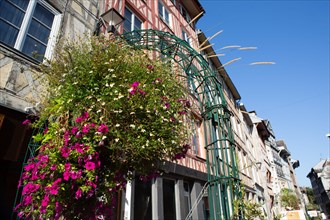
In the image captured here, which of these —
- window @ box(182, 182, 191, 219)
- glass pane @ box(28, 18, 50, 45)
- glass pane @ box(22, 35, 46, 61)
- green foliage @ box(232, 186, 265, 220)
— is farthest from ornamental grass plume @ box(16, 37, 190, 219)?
window @ box(182, 182, 191, 219)

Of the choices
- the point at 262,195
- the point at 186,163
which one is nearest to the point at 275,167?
the point at 262,195

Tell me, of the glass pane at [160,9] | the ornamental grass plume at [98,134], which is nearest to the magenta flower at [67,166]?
the ornamental grass plume at [98,134]

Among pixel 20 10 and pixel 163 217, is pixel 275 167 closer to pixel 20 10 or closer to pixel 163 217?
pixel 163 217

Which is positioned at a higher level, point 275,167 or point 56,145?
point 275,167

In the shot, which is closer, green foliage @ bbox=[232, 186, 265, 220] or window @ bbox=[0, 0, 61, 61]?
window @ bbox=[0, 0, 61, 61]

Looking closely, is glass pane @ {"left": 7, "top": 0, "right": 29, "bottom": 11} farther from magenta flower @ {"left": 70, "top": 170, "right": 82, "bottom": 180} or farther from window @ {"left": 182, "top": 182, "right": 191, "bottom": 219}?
window @ {"left": 182, "top": 182, "right": 191, "bottom": 219}

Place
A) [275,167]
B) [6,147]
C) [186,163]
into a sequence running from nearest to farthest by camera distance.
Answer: [6,147]
[186,163]
[275,167]

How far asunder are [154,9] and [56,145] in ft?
26.0

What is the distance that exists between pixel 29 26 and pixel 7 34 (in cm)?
46

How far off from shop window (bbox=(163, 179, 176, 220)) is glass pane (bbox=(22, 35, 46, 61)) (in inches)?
165

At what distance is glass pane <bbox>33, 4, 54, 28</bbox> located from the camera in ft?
12.6

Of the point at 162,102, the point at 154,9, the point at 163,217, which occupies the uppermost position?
the point at 154,9

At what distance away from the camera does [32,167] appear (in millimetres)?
2027

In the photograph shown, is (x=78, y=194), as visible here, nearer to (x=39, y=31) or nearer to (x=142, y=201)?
(x=39, y=31)
